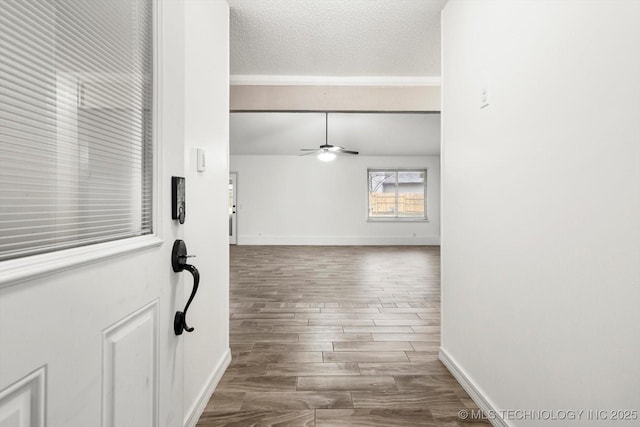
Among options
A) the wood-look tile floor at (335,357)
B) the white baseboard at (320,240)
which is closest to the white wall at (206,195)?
the wood-look tile floor at (335,357)

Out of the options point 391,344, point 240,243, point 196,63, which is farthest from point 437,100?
point 240,243

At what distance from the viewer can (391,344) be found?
8.72ft

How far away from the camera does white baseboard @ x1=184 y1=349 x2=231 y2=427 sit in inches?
65.7

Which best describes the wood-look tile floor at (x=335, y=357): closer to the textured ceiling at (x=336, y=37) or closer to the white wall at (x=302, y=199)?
the textured ceiling at (x=336, y=37)

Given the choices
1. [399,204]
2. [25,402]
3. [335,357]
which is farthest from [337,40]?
[399,204]

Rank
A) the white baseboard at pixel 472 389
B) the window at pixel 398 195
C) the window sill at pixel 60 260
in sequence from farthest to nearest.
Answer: the window at pixel 398 195 < the white baseboard at pixel 472 389 < the window sill at pixel 60 260

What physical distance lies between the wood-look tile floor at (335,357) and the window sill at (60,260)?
137 cm

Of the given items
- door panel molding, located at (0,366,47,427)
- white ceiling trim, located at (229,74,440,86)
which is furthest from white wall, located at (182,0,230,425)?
white ceiling trim, located at (229,74,440,86)

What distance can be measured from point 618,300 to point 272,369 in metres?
1.92

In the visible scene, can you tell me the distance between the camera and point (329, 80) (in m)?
3.83

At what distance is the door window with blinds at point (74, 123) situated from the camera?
1.77 ft

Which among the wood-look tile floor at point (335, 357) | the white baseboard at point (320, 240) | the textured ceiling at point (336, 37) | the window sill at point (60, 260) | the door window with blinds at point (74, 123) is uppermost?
the textured ceiling at point (336, 37)

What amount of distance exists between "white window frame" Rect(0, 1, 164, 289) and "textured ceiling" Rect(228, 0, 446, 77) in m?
1.78

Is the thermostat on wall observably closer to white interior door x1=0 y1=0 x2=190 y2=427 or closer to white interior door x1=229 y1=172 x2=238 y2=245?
white interior door x1=0 y1=0 x2=190 y2=427
